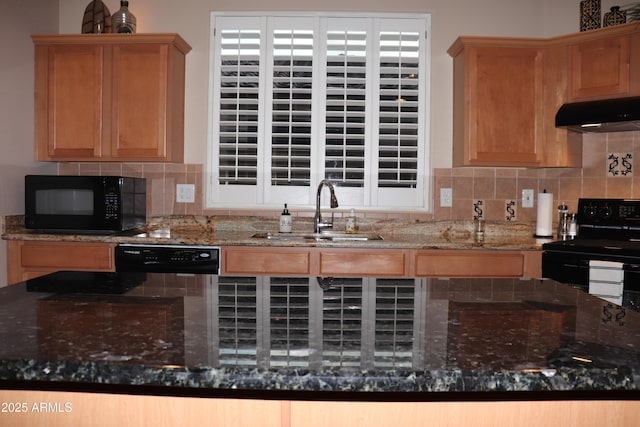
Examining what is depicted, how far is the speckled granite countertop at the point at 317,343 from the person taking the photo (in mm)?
798

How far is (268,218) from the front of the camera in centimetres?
379

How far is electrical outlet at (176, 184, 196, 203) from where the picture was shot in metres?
3.85

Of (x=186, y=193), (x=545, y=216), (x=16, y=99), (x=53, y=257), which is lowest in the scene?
(x=53, y=257)

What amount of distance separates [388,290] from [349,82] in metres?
2.58

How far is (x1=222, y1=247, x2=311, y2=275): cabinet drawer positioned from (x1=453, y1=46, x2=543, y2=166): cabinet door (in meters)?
1.29

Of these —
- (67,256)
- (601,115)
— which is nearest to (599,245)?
(601,115)

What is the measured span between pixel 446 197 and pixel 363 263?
101 centimetres

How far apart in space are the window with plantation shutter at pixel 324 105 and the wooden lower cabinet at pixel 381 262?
736 mm

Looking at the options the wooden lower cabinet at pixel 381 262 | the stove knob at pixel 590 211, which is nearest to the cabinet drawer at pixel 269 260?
the wooden lower cabinet at pixel 381 262

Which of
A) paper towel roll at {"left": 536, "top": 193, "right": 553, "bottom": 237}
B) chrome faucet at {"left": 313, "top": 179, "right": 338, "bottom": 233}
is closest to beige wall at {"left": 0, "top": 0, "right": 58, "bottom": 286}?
chrome faucet at {"left": 313, "top": 179, "right": 338, "bottom": 233}

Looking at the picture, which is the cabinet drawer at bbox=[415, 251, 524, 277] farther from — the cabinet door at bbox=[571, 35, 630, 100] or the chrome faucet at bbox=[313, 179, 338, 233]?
the cabinet door at bbox=[571, 35, 630, 100]

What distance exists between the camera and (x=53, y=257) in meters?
3.25

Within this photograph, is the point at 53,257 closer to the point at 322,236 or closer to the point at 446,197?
the point at 322,236

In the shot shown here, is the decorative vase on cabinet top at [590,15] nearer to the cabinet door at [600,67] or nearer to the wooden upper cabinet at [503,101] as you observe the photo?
the cabinet door at [600,67]
